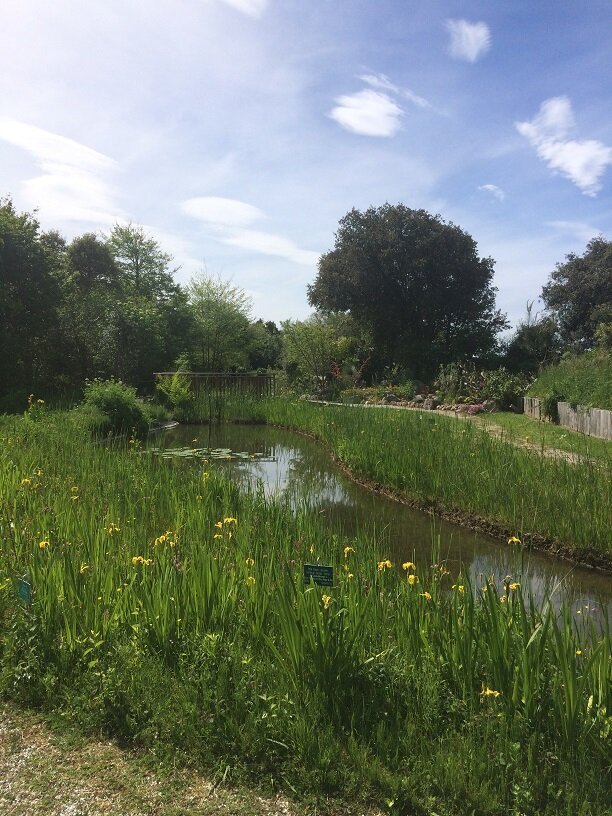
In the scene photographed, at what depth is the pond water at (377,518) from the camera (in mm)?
4812

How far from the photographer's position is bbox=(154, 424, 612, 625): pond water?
4.81 m

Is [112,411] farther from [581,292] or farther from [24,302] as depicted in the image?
[581,292]

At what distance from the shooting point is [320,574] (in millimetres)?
2736

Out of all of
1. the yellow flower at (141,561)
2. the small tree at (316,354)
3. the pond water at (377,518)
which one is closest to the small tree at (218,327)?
the small tree at (316,354)

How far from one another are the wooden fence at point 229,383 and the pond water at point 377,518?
128 inches

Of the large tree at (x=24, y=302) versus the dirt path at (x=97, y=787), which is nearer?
the dirt path at (x=97, y=787)

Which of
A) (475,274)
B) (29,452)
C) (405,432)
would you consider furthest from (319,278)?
(29,452)

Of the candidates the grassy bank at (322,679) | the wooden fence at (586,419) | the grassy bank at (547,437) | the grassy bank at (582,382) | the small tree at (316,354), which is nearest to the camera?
the grassy bank at (322,679)

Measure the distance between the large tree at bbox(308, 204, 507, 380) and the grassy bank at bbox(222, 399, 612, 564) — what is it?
47.9 ft

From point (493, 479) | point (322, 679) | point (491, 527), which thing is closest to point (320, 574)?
point (322, 679)

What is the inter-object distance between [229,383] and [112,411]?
6563mm

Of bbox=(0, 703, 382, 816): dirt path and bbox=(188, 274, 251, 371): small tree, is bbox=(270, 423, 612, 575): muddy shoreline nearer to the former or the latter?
bbox=(0, 703, 382, 816): dirt path

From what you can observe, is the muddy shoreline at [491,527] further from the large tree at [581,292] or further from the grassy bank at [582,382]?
the large tree at [581,292]

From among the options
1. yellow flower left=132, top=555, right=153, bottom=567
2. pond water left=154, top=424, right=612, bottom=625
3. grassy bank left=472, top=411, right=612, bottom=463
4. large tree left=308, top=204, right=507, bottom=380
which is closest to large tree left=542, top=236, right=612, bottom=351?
large tree left=308, top=204, right=507, bottom=380
